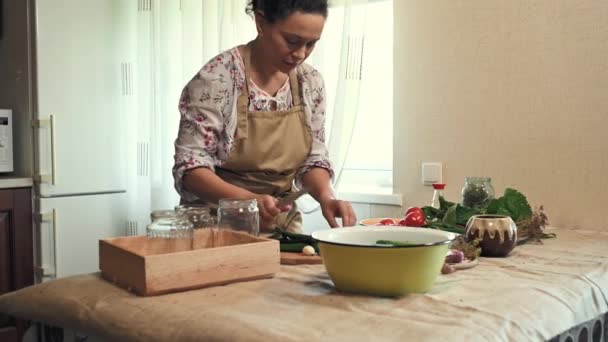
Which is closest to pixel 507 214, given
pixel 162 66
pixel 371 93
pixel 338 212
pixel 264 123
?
pixel 338 212

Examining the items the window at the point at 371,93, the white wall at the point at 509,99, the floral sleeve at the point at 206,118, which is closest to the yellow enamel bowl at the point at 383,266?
the floral sleeve at the point at 206,118

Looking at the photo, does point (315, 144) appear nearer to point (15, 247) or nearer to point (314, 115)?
point (314, 115)

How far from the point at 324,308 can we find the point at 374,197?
4.73ft

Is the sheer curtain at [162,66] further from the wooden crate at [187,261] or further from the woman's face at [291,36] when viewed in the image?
the wooden crate at [187,261]

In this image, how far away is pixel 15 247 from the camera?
2.47m

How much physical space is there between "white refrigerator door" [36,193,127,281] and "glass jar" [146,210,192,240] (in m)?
1.67

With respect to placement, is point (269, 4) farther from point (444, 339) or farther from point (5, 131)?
point (5, 131)

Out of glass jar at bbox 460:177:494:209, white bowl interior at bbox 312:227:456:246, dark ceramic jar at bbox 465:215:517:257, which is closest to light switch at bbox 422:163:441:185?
glass jar at bbox 460:177:494:209

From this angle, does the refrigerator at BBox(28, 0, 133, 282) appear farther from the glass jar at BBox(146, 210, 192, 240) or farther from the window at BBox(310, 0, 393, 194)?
the glass jar at BBox(146, 210, 192, 240)

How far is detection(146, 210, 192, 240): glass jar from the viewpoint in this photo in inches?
39.3

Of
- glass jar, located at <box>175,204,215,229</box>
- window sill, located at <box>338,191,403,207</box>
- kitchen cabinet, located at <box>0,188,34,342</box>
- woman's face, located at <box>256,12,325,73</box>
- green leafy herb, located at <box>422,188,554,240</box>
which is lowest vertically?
kitchen cabinet, located at <box>0,188,34,342</box>

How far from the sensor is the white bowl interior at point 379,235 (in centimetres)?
94

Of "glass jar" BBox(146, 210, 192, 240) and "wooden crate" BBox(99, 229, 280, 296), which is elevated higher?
"glass jar" BBox(146, 210, 192, 240)

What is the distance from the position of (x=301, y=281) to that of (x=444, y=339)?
32 cm
